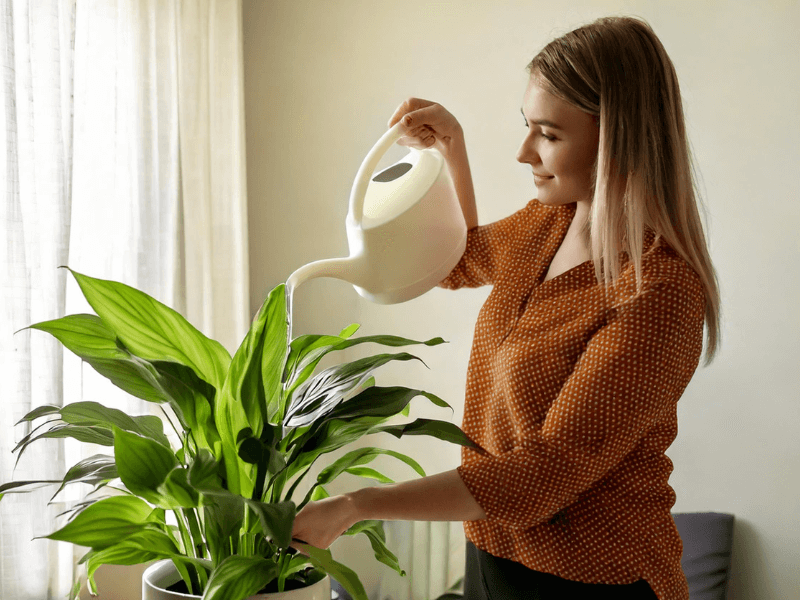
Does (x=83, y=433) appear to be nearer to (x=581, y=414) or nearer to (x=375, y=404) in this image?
(x=375, y=404)

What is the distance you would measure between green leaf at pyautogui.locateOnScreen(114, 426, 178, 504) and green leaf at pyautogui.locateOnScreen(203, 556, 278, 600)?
90 millimetres

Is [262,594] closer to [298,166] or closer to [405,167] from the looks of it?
[405,167]

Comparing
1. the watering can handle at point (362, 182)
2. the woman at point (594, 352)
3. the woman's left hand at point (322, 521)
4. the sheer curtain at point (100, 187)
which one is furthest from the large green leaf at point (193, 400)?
the sheer curtain at point (100, 187)

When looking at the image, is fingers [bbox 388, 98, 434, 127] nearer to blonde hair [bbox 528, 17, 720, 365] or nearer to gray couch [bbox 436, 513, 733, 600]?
blonde hair [bbox 528, 17, 720, 365]

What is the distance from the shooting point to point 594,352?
926 millimetres

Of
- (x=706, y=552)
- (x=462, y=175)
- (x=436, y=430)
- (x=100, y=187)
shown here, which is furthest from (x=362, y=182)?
(x=706, y=552)

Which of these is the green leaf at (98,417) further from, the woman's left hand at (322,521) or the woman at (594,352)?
the woman at (594,352)

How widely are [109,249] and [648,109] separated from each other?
4.98ft

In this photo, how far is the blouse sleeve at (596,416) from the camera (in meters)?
0.88

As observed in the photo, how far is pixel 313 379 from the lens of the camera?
83 centimetres

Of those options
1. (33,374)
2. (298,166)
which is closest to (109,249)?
(33,374)

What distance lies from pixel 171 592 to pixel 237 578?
0.11m

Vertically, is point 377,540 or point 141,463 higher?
point 141,463

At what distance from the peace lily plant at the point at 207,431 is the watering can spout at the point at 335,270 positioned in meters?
0.18
